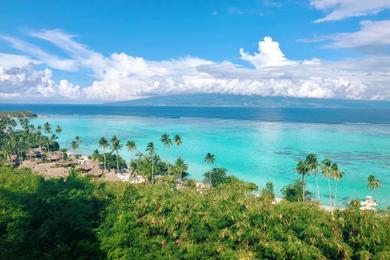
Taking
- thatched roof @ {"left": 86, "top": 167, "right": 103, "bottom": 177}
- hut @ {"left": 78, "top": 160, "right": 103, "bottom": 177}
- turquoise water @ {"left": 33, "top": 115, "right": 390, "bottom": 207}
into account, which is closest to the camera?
thatched roof @ {"left": 86, "top": 167, "right": 103, "bottom": 177}

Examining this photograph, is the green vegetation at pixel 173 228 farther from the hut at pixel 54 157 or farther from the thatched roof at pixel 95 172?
the hut at pixel 54 157

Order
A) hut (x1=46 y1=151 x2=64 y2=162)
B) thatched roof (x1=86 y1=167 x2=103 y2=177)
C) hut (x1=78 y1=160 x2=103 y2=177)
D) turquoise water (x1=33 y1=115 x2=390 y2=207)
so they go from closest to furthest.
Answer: thatched roof (x1=86 y1=167 x2=103 y2=177)
hut (x1=78 y1=160 x2=103 y2=177)
turquoise water (x1=33 y1=115 x2=390 y2=207)
hut (x1=46 y1=151 x2=64 y2=162)

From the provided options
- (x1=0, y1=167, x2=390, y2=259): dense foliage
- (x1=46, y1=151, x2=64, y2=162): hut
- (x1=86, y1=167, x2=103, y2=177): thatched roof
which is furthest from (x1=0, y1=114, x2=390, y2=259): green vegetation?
(x1=46, y1=151, x2=64, y2=162): hut

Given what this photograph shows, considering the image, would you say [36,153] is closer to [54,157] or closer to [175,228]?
[54,157]

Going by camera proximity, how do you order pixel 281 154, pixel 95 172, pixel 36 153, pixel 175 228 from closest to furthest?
pixel 175 228
pixel 95 172
pixel 36 153
pixel 281 154

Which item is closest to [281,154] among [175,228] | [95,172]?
[95,172]

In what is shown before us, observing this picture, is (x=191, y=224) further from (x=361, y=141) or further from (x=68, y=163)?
Answer: (x=361, y=141)

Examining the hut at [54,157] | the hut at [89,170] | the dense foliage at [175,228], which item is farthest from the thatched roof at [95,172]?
the dense foliage at [175,228]

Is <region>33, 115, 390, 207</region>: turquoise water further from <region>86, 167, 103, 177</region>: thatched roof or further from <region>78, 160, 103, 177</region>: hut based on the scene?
<region>78, 160, 103, 177</region>: hut

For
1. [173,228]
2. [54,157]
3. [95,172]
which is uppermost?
[173,228]

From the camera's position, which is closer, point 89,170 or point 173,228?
point 173,228
